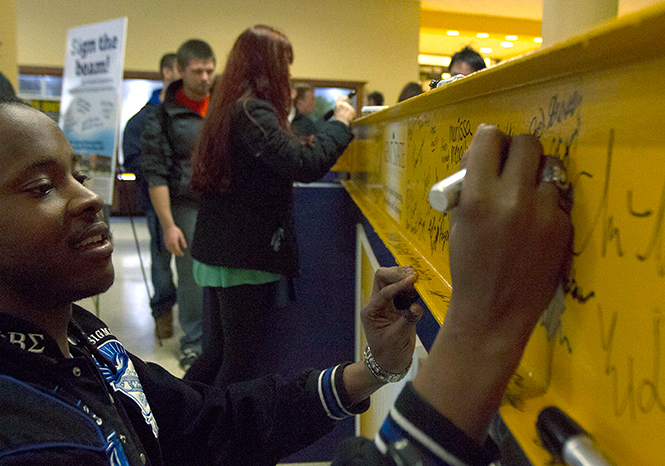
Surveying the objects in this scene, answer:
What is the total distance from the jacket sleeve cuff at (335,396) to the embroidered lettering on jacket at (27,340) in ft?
1.36

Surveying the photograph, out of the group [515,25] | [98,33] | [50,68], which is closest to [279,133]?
[98,33]

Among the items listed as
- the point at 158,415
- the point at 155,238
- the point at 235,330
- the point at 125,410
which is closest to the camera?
the point at 125,410

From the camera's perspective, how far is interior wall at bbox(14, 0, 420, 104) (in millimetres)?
6043

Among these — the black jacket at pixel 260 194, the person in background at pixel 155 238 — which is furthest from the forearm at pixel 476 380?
the person in background at pixel 155 238

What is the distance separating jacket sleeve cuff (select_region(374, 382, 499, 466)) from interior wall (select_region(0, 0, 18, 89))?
331 centimetres

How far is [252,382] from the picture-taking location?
0.87 meters

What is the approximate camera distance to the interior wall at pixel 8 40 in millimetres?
2891

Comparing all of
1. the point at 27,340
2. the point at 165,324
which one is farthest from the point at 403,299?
the point at 165,324

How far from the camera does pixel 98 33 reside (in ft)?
8.87

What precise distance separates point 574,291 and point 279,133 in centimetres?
107

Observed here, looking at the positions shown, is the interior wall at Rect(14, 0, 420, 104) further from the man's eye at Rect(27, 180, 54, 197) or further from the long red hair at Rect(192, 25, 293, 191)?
the man's eye at Rect(27, 180, 54, 197)

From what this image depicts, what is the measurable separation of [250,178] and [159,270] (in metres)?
1.76

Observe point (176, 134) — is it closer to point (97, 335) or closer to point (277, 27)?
point (97, 335)

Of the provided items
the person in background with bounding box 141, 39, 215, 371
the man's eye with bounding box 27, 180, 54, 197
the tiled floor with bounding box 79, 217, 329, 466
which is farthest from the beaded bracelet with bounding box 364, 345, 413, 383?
the person in background with bounding box 141, 39, 215, 371
